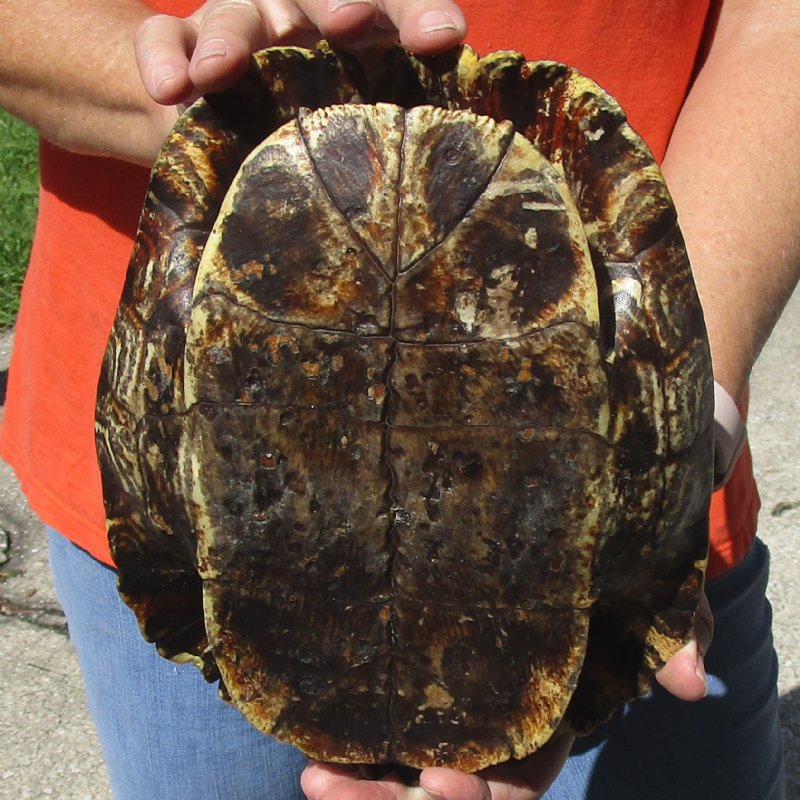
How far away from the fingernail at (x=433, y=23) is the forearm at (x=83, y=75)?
0.88ft

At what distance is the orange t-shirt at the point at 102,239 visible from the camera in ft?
3.81

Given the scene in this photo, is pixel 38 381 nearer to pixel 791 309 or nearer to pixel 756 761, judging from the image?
pixel 756 761

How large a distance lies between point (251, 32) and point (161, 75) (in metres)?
0.09

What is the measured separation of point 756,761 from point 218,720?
0.71m

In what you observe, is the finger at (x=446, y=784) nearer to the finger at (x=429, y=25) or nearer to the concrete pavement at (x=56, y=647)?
the finger at (x=429, y=25)

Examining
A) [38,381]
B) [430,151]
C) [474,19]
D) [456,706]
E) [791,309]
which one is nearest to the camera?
[430,151]

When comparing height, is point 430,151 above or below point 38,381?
above

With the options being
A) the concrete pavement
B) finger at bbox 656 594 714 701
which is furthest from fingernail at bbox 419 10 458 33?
the concrete pavement

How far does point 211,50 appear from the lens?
2.76 ft

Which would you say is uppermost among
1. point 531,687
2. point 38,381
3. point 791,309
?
point 531,687

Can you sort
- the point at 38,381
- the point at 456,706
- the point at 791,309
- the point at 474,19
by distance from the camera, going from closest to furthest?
the point at 456,706
the point at 474,19
the point at 38,381
the point at 791,309

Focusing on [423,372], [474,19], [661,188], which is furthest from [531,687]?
[474,19]

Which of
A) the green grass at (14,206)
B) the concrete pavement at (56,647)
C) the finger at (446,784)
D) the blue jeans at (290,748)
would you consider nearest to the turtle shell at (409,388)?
the finger at (446,784)

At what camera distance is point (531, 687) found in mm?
910
